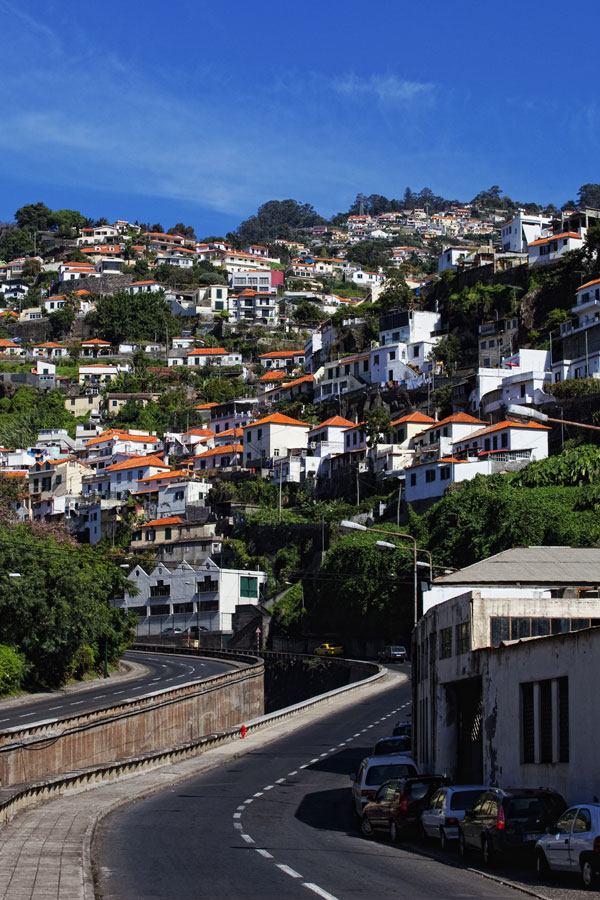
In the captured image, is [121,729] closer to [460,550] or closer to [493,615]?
[493,615]

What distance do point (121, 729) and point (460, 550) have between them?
37816 millimetres

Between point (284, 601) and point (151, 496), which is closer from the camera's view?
point (284, 601)

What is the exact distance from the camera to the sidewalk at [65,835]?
2003 cm

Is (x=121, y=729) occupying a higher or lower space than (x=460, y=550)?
lower

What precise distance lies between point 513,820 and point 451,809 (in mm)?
2970

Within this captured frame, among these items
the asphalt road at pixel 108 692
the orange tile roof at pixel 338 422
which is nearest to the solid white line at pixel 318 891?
the asphalt road at pixel 108 692

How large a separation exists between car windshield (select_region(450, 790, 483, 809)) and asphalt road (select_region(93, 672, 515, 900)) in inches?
46.9

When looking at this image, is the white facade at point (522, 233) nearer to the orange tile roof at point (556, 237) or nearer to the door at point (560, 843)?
the orange tile roof at point (556, 237)

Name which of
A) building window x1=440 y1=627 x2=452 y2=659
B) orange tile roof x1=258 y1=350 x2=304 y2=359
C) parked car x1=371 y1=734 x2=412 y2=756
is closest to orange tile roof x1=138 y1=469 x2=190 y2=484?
orange tile roof x1=258 y1=350 x2=304 y2=359

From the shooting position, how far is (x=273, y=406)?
15212 centimetres

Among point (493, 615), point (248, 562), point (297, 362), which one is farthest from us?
point (297, 362)

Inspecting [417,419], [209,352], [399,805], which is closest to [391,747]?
[399,805]

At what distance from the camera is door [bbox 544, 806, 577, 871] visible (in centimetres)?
2123

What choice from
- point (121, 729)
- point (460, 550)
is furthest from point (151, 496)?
point (121, 729)
